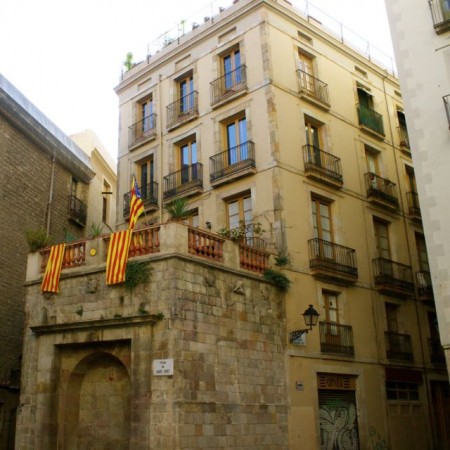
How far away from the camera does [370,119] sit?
2427 centimetres

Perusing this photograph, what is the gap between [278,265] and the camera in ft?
59.0

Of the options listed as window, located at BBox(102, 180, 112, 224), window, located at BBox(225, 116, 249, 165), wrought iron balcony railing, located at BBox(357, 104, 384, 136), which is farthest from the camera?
window, located at BBox(102, 180, 112, 224)

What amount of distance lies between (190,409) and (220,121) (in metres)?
10.8

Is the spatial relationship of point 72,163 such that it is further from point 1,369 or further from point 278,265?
point 278,265

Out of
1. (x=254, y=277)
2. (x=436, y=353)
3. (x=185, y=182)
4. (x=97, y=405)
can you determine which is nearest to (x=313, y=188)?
(x=185, y=182)

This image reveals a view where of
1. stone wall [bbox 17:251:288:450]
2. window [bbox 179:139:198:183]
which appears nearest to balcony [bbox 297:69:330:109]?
window [bbox 179:139:198:183]

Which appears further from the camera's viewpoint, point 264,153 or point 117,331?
point 264,153

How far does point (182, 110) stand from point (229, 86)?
7.99ft

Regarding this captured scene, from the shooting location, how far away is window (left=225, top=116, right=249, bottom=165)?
20.2 m

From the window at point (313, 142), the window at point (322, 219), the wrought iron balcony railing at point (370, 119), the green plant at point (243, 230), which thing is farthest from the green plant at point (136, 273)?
the wrought iron balcony railing at point (370, 119)

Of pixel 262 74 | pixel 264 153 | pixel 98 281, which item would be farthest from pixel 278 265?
pixel 262 74

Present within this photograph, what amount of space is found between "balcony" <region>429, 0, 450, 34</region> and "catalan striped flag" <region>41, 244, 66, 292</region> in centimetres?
1121

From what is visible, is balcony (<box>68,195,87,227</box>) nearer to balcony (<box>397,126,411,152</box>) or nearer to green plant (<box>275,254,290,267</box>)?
green plant (<box>275,254,290,267</box>)

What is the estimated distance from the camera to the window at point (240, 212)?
19484 mm
